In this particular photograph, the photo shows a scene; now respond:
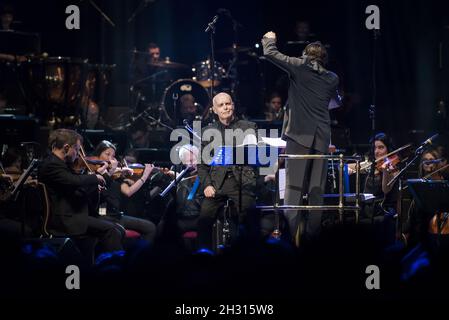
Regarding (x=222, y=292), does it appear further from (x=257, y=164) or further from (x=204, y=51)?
(x=204, y=51)

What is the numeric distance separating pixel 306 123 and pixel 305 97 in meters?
0.23

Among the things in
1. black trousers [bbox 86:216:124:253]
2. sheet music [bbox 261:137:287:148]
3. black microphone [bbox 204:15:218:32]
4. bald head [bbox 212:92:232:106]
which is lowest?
black trousers [bbox 86:216:124:253]

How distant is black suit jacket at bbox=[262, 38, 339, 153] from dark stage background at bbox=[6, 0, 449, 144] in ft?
13.5

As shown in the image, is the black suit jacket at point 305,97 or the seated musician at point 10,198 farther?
the seated musician at point 10,198

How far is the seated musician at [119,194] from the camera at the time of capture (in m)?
8.55

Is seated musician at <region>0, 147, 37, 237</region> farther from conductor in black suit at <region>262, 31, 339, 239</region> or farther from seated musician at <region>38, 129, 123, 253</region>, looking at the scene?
conductor in black suit at <region>262, 31, 339, 239</region>


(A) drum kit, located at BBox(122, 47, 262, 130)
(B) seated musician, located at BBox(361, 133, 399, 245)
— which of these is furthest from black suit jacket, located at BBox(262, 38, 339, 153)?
(A) drum kit, located at BBox(122, 47, 262, 130)

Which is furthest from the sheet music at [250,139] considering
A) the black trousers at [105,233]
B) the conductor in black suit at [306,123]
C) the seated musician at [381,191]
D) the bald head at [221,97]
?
the seated musician at [381,191]

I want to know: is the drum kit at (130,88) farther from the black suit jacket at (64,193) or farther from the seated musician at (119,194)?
the black suit jacket at (64,193)

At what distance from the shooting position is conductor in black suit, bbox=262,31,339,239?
722 centimetres

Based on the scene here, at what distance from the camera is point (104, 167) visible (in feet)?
26.6

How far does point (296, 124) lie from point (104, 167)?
6.59 feet

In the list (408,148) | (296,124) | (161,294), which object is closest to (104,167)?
(296,124)

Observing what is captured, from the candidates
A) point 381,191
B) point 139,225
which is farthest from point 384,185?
point 139,225
